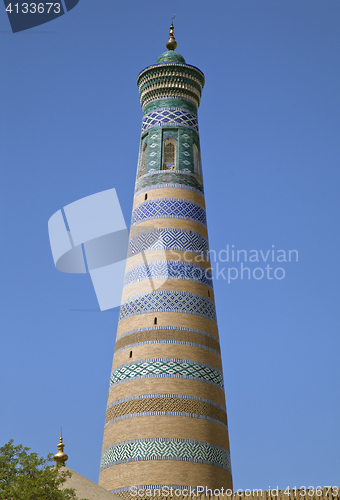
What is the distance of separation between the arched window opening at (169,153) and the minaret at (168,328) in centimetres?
3

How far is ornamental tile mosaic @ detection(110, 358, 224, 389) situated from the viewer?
15.2 m

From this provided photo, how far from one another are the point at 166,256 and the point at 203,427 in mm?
4270

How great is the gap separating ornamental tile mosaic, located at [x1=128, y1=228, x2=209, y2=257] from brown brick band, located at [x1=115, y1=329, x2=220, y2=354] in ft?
7.41

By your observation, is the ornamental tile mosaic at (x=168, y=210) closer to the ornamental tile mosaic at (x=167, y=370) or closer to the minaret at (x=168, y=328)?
the minaret at (x=168, y=328)

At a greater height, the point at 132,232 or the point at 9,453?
the point at 132,232

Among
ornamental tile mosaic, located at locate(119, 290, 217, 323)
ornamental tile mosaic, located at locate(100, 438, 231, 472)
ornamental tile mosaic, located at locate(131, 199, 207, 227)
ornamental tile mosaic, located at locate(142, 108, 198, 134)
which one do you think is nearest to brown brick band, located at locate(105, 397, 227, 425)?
ornamental tile mosaic, located at locate(100, 438, 231, 472)

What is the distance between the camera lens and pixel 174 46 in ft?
67.6

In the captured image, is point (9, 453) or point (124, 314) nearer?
point (9, 453)

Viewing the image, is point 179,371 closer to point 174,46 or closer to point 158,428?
point 158,428

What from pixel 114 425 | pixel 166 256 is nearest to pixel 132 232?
pixel 166 256

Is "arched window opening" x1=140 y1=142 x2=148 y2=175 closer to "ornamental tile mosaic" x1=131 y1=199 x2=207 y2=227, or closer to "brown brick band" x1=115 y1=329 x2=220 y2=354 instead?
"ornamental tile mosaic" x1=131 y1=199 x2=207 y2=227

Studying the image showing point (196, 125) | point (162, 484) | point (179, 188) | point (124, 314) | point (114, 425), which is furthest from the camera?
point (196, 125)

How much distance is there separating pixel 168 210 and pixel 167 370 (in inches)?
170

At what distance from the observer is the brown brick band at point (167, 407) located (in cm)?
1480
